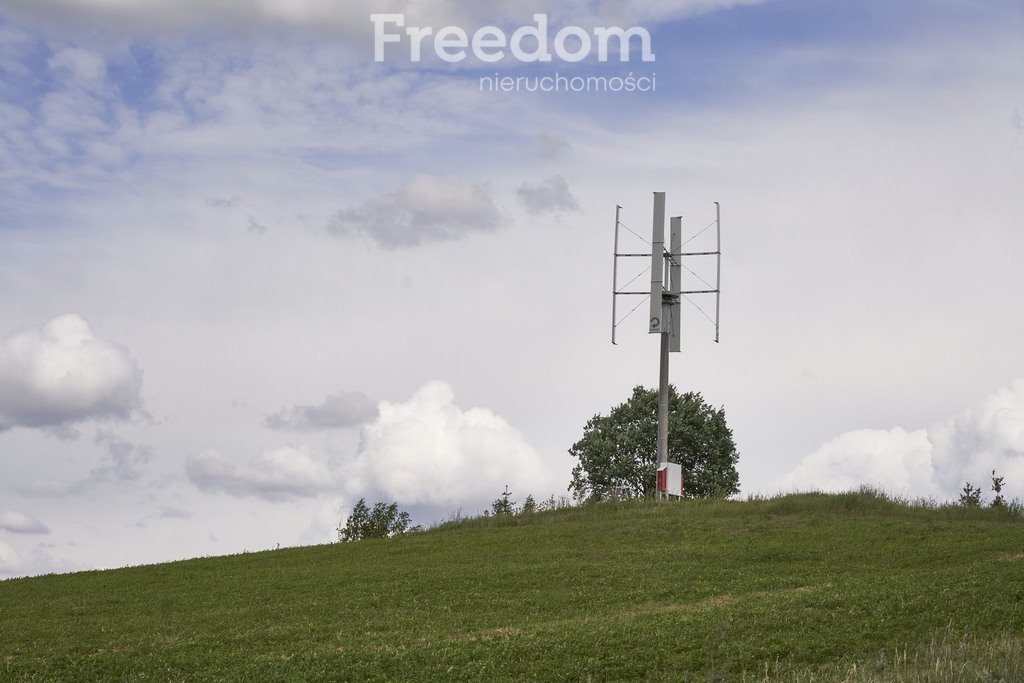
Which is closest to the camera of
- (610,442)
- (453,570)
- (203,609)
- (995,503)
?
(203,609)

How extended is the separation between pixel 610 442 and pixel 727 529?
2177 centimetres

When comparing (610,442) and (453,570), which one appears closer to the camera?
(453,570)

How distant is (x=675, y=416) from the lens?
52000mm

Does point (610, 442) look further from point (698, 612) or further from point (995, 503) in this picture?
point (698, 612)

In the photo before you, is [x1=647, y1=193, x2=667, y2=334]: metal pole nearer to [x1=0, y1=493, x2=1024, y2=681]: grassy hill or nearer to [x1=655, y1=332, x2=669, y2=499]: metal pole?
[x1=655, y1=332, x2=669, y2=499]: metal pole

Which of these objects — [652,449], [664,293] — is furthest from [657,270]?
[652,449]

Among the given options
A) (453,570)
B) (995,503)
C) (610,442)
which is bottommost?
(453,570)

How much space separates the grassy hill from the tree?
1675 centimetres

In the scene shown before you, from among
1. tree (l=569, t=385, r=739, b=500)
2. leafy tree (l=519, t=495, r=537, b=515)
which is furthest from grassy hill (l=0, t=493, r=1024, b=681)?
tree (l=569, t=385, r=739, b=500)

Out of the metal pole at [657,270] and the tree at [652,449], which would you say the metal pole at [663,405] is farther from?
the tree at [652,449]

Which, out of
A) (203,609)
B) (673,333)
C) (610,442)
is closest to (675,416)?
(610,442)

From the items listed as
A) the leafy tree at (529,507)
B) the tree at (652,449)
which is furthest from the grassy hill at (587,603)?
the tree at (652,449)

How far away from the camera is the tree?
2020 inches

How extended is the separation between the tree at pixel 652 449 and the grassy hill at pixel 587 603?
1675cm
